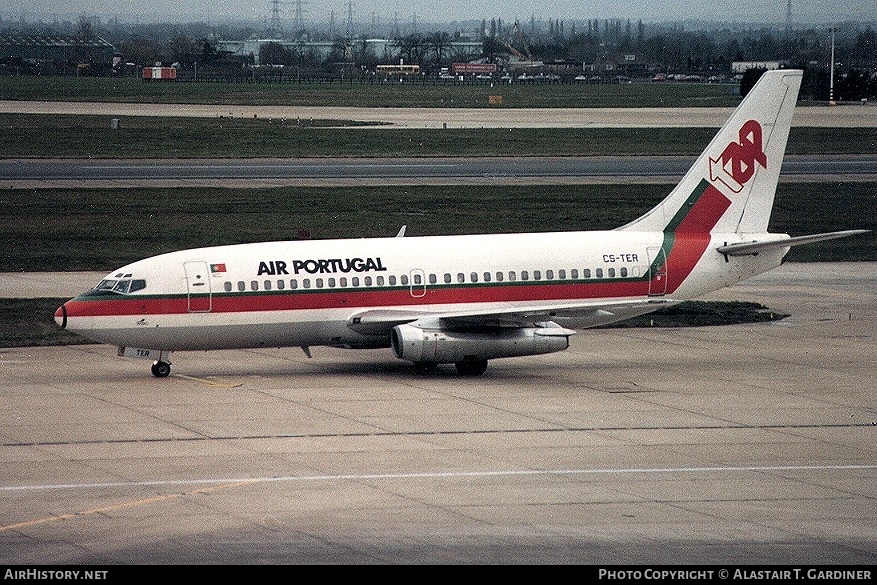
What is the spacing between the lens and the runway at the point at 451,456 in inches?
912

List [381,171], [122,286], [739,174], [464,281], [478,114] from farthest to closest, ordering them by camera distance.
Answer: [478,114]
[381,171]
[739,174]
[464,281]
[122,286]

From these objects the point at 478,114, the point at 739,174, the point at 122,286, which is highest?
the point at 739,174

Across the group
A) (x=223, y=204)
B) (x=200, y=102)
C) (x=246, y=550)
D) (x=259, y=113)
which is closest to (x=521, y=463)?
(x=246, y=550)

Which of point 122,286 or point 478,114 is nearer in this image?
point 122,286

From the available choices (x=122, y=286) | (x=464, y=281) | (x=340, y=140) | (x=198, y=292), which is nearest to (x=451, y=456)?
(x=464, y=281)

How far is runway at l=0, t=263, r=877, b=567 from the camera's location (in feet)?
76.0

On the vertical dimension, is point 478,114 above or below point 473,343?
above

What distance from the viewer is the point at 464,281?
39.8 meters

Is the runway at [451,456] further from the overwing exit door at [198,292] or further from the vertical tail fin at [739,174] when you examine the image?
the vertical tail fin at [739,174]

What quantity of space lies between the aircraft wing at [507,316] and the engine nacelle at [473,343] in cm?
19

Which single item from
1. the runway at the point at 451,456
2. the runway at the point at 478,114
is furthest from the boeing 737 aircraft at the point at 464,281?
the runway at the point at 478,114

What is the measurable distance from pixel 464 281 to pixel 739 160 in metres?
9.50

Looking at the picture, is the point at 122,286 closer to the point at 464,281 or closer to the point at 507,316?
the point at 464,281

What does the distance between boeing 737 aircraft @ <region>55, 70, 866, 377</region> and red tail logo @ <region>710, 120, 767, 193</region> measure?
3cm
